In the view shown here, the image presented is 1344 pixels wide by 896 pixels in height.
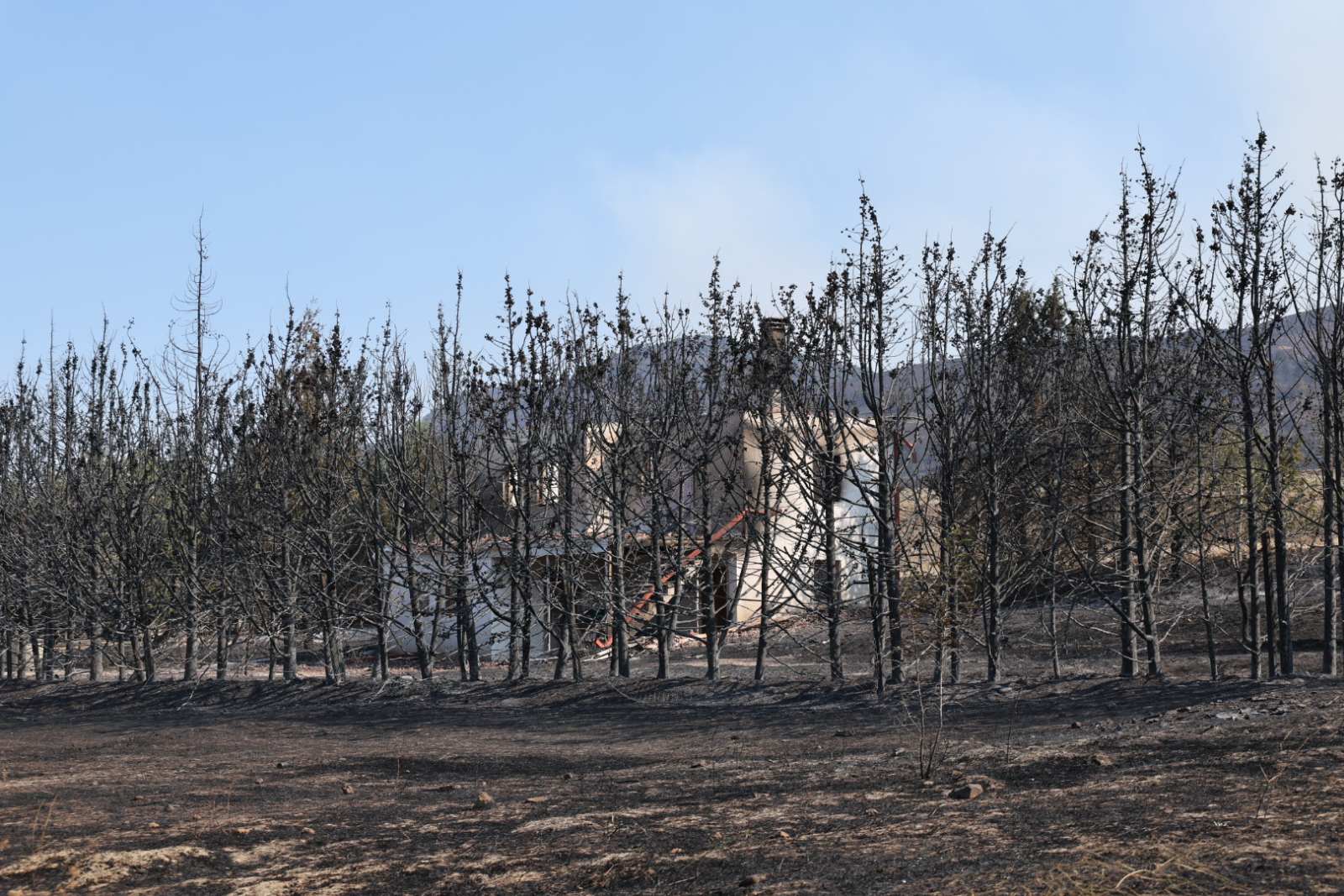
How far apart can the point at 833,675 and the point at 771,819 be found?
8.88 m

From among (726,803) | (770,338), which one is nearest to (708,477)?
(770,338)

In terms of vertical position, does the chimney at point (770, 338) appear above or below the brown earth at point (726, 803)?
above

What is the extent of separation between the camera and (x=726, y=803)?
7.56 metres

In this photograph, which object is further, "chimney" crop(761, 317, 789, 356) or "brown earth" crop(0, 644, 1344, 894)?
"chimney" crop(761, 317, 789, 356)

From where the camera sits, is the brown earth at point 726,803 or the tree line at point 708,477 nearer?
the brown earth at point 726,803

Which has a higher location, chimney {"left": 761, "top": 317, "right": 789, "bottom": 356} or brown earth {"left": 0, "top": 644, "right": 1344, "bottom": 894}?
chimney {"left": 761, "top": 317, "right": 789, "bottom": 356}

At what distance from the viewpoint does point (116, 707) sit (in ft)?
56.6

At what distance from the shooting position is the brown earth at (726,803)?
5.77m

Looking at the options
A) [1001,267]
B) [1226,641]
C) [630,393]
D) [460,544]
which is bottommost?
[1226,641]

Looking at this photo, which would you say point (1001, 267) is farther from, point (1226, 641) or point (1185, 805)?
point (1226, 641)

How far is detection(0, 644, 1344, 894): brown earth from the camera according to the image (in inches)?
227

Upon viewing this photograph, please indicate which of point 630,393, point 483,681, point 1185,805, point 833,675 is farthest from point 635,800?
point 630,393

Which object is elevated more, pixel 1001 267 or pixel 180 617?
pixel 1001 267

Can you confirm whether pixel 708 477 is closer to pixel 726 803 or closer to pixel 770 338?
pixel 770 338
